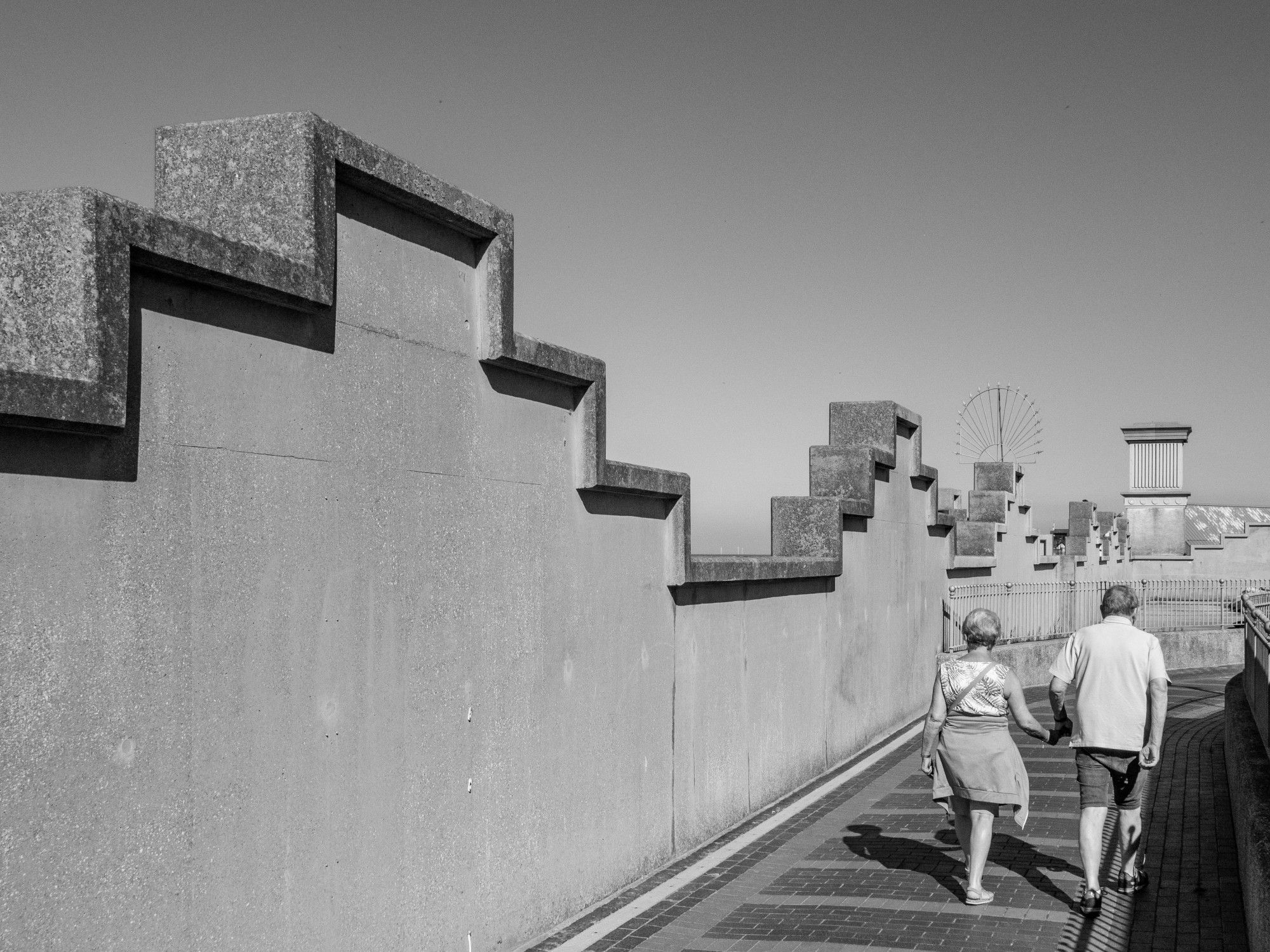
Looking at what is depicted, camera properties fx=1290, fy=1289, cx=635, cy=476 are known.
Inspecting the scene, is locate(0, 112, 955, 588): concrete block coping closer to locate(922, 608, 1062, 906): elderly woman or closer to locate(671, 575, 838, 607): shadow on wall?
locate(671, 575, 838, 607): shadow on wall

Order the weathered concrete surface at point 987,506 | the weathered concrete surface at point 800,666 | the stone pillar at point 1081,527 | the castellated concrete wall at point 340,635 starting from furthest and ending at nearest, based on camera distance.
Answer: the stone pillar at point 1081,527 → the weathered concrete surface at point 987,506 → the weathered concrete surface at point 800,666 → the castellated concrete wall at point 340,635

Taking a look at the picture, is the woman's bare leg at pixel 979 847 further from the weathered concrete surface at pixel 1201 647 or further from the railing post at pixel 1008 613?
the weathered concrete surface at pixel 1201 647

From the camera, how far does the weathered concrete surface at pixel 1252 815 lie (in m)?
5.68

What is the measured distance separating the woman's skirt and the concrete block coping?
241cm

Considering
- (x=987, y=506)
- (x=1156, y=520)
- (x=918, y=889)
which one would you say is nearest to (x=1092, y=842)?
(x=918, y=889)

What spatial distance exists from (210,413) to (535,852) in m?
3.37

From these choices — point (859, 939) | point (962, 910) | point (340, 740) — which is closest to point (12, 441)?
point (340, 740)

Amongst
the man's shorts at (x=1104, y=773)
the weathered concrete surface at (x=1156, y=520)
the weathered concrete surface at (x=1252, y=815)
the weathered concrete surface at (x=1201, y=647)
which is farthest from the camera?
the weathered concrete surface at (x=1156, y=520)

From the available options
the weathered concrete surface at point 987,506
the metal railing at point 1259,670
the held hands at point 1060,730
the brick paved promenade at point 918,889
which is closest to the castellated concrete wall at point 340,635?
the brick paved promenade at point 918,889

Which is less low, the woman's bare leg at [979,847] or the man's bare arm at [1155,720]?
the man's bare arm at [1155,720]

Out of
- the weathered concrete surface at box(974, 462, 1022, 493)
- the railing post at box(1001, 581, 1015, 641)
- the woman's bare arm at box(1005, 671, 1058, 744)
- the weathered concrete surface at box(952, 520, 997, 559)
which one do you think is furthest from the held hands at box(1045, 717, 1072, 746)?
the weathered concrete surface at box(974, 462, 1022, 493)

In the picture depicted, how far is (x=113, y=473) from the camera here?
4.15 m

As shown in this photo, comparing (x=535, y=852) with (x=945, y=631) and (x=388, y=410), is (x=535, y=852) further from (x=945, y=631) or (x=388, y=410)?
(x=945, y=631)

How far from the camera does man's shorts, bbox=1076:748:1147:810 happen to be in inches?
281
